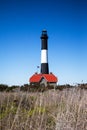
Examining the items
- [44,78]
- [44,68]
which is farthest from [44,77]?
[44,68]

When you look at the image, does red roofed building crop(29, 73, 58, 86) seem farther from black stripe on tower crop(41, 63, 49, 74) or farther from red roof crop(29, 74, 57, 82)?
black stripe on tower crop(41, 63, 49, 74)

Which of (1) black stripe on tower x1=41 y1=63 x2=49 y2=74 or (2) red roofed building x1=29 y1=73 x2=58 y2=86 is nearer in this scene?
(2) red roofed building x1=29 y1=73 x2=58 y2=86

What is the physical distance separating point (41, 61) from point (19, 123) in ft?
98.0

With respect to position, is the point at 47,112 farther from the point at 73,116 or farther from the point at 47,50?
the point at 47,50

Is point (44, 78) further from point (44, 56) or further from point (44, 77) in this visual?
point (44, 56)

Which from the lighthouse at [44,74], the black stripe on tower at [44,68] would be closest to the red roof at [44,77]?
the lighthouse at [44,74]

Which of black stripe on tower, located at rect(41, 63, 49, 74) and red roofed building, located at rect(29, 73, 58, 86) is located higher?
black stripe on tower, located at rect(41, 63, 49, 74)

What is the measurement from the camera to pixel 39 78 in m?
33.5

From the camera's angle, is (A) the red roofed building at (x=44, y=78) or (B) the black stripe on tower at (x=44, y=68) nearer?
(A) the red roofed building at (x=44, y=78)

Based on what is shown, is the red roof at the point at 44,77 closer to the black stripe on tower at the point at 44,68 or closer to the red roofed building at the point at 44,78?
the red roofed building at the point at 44,78

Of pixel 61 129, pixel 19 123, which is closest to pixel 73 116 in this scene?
pixel 61 129

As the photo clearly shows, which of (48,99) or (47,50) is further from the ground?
(47,50)

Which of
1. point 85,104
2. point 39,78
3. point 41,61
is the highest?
point 41,61

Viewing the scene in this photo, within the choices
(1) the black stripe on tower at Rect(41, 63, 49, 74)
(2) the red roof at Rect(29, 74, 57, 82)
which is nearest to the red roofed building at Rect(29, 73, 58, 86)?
(2) the red roof at Rect(29, 74, 57, 82)
